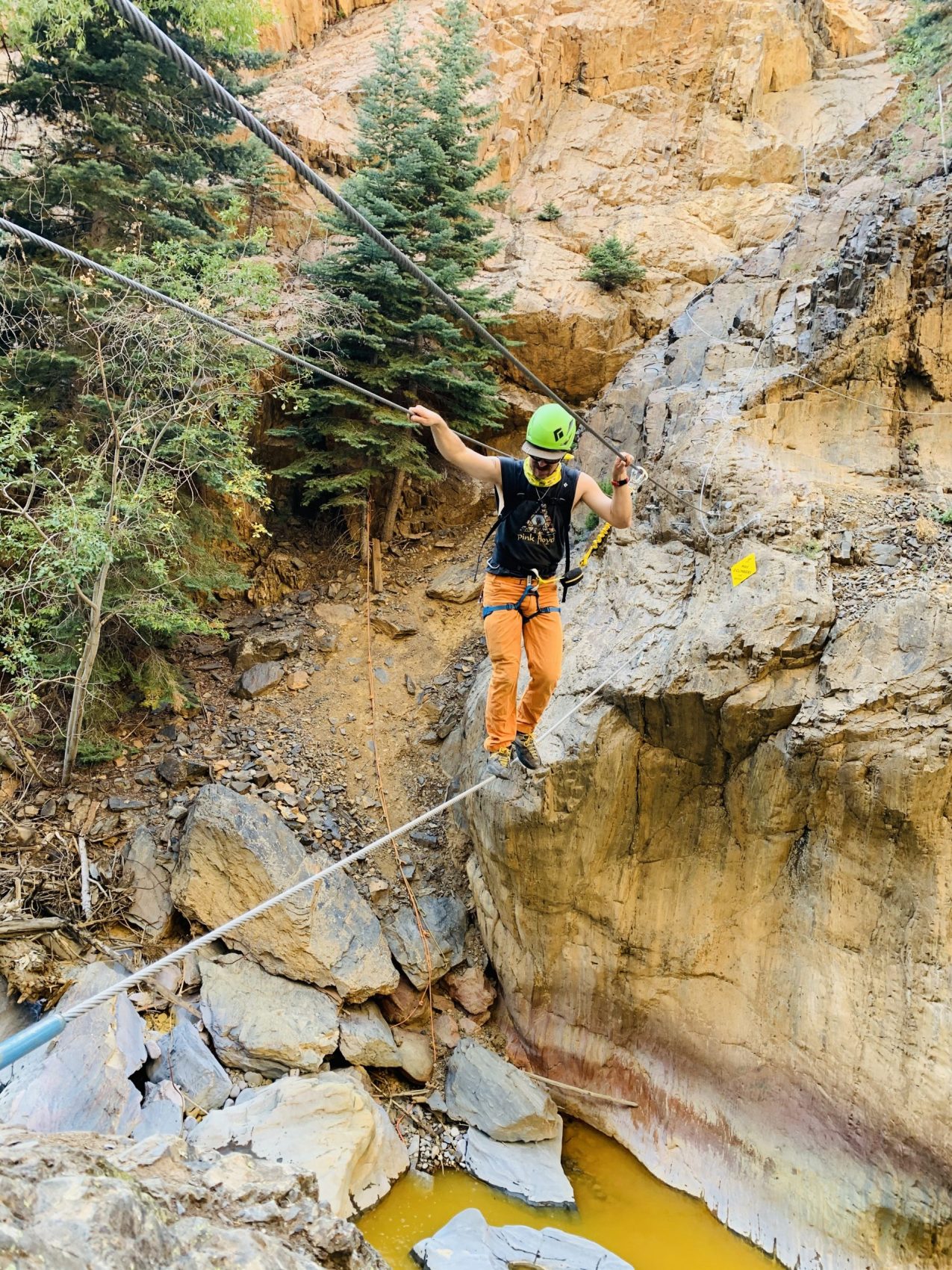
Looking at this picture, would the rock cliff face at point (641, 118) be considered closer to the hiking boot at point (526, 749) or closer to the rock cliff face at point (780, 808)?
the rock cliff face at point (780, 808)

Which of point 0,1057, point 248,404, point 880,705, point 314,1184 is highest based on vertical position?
point 248,404

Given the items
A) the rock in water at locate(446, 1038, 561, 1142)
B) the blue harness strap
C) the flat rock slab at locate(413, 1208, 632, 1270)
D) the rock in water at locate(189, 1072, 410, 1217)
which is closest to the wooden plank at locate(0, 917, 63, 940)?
the rock in water at locate(189, 1072, 410, 1217)

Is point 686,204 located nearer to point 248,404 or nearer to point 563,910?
point 248,404

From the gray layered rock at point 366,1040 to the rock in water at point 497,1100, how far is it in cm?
58


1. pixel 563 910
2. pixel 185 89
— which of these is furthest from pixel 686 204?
pixel 563 910

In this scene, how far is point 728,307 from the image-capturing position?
9.42 m

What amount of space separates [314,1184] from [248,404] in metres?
7.09

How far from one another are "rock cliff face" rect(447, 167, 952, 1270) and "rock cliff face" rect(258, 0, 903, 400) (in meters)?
6.20

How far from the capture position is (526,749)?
547 centimetres

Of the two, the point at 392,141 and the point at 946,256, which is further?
the point at 392,141

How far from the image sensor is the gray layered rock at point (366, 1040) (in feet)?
21.4

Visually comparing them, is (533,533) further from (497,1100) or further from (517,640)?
(497,1100)

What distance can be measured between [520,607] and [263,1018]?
444 cm

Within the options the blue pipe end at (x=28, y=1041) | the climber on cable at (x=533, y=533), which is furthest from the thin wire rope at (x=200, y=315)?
the blue pipe end at (x=28, y=1041)
